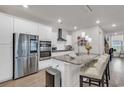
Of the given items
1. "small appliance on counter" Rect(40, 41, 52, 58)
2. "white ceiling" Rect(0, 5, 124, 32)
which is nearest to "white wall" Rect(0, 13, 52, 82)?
"white ceiling" Rect(0, 5, 124, 32)

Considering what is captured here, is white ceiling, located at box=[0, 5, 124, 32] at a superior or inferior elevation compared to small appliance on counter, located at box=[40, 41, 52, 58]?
superior

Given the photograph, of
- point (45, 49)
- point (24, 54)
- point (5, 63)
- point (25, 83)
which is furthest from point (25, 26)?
point (25, 83)

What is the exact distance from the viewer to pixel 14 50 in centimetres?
390

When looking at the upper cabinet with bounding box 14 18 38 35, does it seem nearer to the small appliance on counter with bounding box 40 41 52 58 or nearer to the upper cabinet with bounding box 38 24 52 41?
the upper cabinet with bounding box 38 24 52 41

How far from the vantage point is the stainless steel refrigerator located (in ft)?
12.9

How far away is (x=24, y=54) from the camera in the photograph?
4.22 meters

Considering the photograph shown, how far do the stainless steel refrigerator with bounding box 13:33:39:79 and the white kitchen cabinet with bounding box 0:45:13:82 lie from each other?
160 millimetres

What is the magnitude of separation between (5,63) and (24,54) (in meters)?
0.75

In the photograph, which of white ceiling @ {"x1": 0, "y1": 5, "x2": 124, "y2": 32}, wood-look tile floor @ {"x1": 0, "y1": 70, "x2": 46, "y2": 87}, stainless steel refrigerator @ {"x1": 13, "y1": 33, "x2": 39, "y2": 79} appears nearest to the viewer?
wood-look tile floor @ {"x1": 0, "y1": 70, "x2": 46, "y2": 87}

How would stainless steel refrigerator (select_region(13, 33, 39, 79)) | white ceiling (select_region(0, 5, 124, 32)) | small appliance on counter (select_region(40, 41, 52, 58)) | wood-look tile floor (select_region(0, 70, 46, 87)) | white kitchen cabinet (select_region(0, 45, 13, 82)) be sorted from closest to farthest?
1. wood-look tile floor (select_region(0, 70, 46, 87))
2. white kitchen cabinet (select_region(0, 45, 13, 82))
3. white ceiling (select_region(0, 5, 124, 32))
4. stainless steel refrigerator (select_region(13, 33, 39, 79))
5. small appliance on counter (select_region(40, 41, 52, 58))
